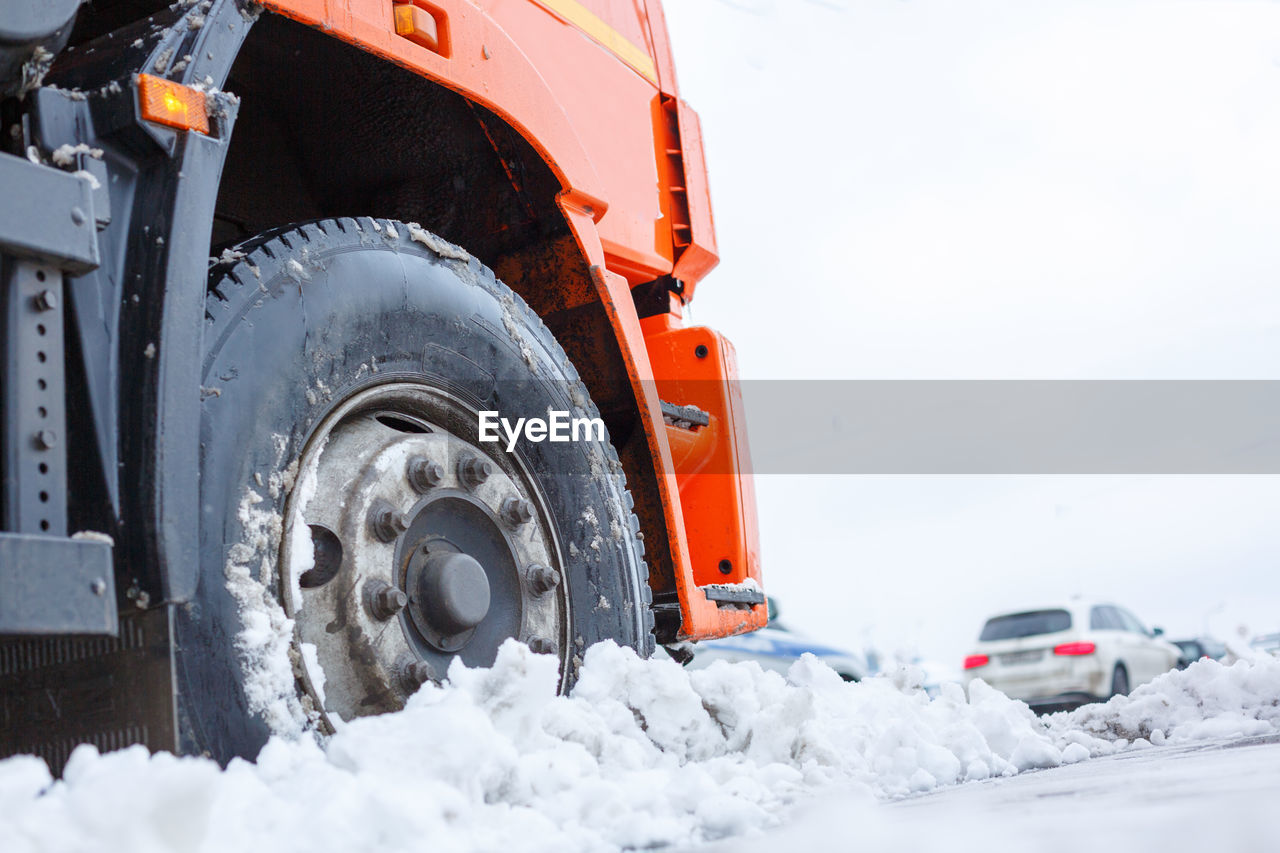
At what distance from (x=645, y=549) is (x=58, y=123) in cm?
176

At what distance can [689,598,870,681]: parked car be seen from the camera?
31.8 ft

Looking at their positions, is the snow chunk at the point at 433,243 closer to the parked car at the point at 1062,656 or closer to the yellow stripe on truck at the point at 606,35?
the yellow stripe on truck at the point at 606,35

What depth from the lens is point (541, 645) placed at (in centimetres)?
241

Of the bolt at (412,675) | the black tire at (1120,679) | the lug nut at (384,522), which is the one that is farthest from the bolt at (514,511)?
the black tire at (1120,679)

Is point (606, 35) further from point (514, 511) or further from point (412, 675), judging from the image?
point (412, 675)

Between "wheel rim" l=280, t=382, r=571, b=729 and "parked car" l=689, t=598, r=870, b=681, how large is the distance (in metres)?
6.86

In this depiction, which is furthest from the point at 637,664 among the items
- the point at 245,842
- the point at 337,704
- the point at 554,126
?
the point at 554,126

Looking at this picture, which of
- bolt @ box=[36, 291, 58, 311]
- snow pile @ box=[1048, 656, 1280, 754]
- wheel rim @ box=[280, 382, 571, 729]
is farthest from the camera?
snow pile @ box=[1048, 656, 1280, 754]

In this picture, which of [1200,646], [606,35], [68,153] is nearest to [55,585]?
[68,153]

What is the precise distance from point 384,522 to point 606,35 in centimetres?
188

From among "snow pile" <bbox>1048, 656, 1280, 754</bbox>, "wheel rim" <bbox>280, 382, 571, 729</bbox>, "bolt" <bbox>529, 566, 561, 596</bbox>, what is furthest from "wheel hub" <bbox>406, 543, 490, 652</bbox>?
"snow pile" <bbox>1048, 656, 1280, 754</bbox>

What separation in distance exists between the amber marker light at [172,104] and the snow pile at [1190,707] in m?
2.95

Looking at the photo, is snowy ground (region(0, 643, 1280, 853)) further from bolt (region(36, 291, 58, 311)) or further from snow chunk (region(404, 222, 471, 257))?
snow chunk (region(404, 222, 471, 257))

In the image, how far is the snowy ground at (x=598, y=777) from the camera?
142 centimetres
